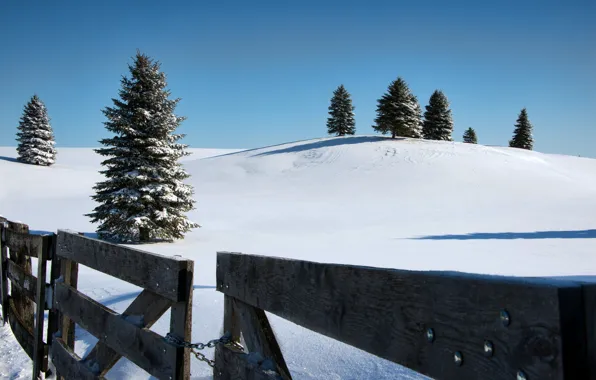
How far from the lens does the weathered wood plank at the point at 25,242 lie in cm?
458

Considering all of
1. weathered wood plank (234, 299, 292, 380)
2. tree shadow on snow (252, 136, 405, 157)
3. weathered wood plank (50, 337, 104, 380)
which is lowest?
weathered wood plank (50, 337, 104, 380)

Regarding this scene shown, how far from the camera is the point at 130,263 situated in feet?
9.84

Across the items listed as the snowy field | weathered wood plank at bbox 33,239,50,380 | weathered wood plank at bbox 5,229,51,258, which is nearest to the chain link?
the snowy field

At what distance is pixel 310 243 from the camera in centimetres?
1577

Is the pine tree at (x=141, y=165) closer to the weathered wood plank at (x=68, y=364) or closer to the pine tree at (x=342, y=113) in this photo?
the weathered wood plank at (x=68, y=364)

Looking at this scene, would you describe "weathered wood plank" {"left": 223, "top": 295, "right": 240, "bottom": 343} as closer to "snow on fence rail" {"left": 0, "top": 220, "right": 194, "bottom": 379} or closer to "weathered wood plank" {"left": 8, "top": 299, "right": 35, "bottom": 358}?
"snow on fence rail" {"left": 0, "top": 220, "right": 194, "bottom": 379}

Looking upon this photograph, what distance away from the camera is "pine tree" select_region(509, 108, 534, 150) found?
66250 millimetres

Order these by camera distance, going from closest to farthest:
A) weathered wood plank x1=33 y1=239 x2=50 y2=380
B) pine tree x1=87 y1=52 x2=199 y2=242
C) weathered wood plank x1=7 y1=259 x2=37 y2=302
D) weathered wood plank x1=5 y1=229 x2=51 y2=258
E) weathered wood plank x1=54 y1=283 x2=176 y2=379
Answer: weathered wood plank x1=54 y1=283 x2=176 y2=379 → weathered wood plank x1=33 y1=239 x2=50 y2=380 → weathered wood plank x1=5 y1=229 x2=51 y2=258 → weathered wood plank x1=7 y1=259 x2=37 y2=302 → pine tree x1=87 y1=52 x2=199 y2=242

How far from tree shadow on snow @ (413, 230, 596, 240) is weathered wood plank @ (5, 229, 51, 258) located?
1372 cm

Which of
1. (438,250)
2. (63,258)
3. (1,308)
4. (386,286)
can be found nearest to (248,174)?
(438,250)

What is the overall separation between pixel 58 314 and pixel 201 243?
11.8m

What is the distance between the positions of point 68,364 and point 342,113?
58687 mm

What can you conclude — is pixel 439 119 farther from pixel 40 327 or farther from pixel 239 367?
pixel 239 367

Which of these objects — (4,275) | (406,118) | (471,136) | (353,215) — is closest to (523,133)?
(471,136)
